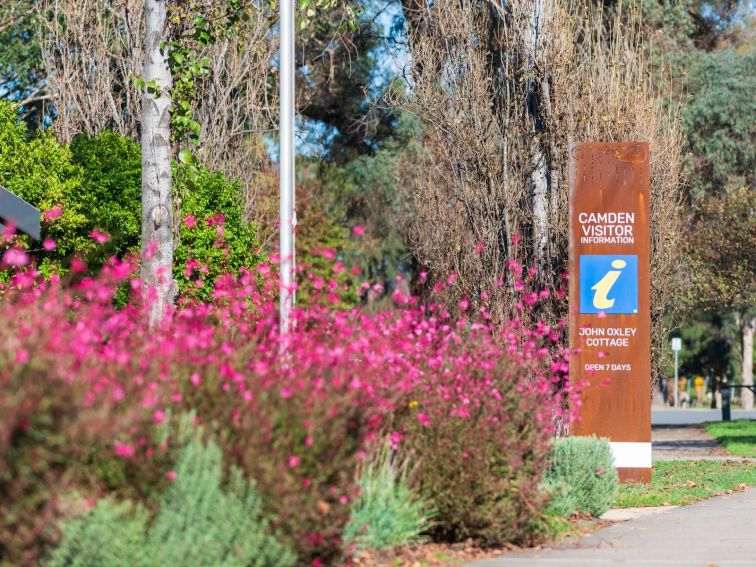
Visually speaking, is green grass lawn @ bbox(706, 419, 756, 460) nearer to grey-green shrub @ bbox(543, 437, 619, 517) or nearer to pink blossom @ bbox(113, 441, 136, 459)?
grey-green shrub @ bbox(543, 437, 619, 517)

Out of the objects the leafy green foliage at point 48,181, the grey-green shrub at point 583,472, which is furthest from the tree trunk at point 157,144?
Answer: the leafy green foliage at point 48,181

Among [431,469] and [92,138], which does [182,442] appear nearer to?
[431,469]

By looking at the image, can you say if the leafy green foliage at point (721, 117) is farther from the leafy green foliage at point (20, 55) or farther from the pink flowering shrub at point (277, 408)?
the pink flowering shrub at point (277, 408)

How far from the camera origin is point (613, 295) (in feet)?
54.6

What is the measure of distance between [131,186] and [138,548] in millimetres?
17602

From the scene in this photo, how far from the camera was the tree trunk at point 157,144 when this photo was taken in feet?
44.1

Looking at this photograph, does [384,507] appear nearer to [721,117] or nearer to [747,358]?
[721,117]

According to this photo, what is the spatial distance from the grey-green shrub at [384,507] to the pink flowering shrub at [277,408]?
26 cm

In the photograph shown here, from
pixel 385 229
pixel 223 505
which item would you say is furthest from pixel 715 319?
pixel 223 505

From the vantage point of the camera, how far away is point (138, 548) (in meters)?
7.04

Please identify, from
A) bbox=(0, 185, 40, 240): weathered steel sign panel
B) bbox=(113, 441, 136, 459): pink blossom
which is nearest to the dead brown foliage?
bbox=(0, 185, 40, 240): weathered steel sign panel

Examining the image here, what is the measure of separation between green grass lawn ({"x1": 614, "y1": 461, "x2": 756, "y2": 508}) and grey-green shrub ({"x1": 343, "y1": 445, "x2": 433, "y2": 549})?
551 centimetres

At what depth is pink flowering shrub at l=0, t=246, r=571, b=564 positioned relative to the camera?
664cm

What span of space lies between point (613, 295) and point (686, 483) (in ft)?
10.6
